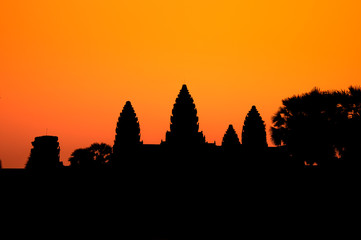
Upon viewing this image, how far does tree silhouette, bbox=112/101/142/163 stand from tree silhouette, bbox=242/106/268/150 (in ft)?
46.7

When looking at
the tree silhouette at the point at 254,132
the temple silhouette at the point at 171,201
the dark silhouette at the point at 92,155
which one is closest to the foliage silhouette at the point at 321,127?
the temple silhouette at the point at 171,201

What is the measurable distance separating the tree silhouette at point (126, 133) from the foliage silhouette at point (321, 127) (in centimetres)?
2468

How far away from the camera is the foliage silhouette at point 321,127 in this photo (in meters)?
41.0

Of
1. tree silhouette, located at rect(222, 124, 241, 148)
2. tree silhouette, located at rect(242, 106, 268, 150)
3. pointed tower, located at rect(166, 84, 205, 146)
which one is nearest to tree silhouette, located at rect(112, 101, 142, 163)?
pointed tower, located at rect(166, 84, 205, 146)

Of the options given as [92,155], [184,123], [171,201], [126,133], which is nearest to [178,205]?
[171,201]

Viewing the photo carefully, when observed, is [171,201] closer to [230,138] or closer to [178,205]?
[178,205]

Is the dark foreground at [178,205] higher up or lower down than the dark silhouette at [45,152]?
lower down

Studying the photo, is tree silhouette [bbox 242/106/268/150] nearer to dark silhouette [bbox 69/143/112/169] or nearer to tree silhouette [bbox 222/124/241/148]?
tree silhouette [bbox 222/124/241/148]

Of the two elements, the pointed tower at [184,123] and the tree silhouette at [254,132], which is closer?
the pointed tower at [184,123]

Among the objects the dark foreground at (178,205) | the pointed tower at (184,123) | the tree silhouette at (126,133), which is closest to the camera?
the dark foreground at (178,205)

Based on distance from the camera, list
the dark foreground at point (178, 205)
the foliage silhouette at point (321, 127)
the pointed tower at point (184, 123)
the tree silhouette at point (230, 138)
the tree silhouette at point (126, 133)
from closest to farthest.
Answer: the dark foreground at point (178, 205)
the foliage silhouette at point (321, 127)
the pointed tower at point (184, 123)
the tree silhouette at point (126, 133)
the tree silhouette at point (230, 138)

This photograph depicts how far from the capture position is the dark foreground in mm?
24203

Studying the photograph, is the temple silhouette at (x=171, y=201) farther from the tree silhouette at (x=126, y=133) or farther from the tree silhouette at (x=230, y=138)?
the tree silhouette at (x=230, y=138)

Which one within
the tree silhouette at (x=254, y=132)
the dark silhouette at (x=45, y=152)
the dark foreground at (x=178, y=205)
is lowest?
the dark foreground at (x=178, y=205)
